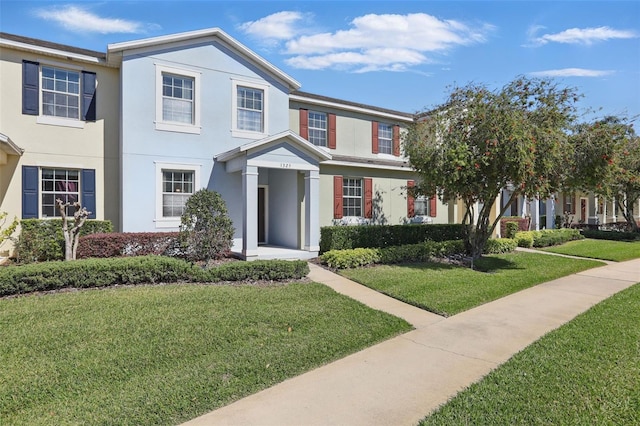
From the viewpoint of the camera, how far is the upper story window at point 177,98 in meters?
12.4

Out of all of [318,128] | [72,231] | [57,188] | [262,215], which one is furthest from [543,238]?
[57,188]

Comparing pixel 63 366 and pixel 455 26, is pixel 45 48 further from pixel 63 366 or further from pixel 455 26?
pixel 455 26

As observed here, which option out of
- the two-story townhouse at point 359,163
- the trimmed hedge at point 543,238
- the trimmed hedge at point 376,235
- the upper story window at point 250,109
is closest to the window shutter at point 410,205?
the two-story townhouse at point 359,163

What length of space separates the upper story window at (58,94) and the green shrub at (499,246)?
15432mm

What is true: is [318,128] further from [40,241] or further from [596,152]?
[40,241]

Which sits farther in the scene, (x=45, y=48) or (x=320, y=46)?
(x=320, y=46)

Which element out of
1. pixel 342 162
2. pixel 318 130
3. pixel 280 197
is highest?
pixel 318 130

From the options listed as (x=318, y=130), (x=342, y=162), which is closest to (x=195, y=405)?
(x=342, y=162)

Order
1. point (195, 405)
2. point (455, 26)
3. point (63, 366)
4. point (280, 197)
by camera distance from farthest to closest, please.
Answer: point (280, 197) < point (455, 26) < point (63, 366) < point (195, 405)

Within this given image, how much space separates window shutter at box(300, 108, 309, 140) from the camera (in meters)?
15.6

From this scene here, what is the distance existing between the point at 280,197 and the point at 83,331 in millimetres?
9562

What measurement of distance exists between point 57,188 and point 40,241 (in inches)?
96.6

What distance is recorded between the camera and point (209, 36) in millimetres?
13031

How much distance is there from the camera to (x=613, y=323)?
20.9 ft
